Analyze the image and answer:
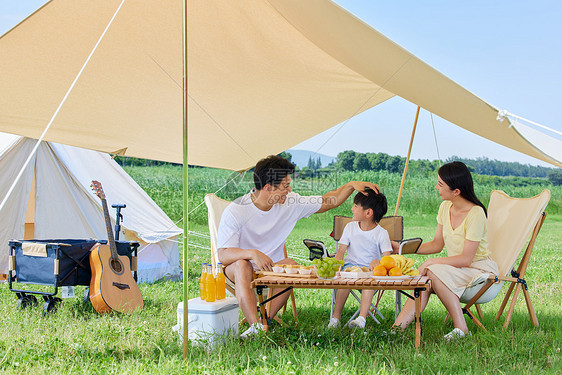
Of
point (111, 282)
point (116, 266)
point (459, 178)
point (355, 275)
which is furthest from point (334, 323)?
point (116, 266)

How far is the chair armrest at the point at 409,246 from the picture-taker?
3369mm

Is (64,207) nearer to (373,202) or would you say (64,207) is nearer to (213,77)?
(213,77)

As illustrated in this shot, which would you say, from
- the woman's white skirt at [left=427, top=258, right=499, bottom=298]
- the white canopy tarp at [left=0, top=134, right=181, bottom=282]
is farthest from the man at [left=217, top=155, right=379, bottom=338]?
the white canopy tarp at [left=0, top=134, right=181, bottom=282]

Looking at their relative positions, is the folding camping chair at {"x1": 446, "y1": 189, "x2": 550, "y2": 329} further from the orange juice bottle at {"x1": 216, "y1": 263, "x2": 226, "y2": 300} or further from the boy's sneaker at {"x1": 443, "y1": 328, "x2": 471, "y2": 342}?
the orange juice bottle at {"x1": 216, "y1": 263, "x2": 226, "y2": 300}

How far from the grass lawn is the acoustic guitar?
11cm

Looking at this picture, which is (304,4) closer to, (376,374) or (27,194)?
(376,374)

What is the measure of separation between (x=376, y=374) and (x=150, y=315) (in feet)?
5.83

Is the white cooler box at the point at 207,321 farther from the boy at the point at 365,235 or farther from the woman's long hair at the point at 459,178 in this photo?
the woman's long hair at the point at 459,178

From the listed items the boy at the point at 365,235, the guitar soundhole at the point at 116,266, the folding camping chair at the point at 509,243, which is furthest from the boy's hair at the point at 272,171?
the guitar soundhole at the point at 116,266

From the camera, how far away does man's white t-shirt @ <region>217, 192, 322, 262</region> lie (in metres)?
3.12

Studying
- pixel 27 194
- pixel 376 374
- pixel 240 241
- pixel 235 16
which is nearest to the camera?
pixel 376 374

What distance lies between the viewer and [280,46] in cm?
330

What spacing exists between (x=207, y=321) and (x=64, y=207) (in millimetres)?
2894

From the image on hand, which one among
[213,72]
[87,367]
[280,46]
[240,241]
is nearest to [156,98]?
[213,72]
